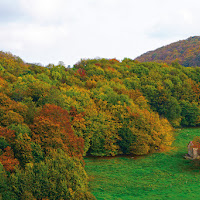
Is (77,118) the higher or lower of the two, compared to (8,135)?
higher

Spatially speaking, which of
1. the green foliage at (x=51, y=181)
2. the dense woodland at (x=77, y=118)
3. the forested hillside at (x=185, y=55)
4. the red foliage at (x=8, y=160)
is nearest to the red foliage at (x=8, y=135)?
the dense woodland at (x=77, y=118)

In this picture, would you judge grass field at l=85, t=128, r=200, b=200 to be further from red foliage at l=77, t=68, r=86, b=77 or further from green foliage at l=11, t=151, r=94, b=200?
red foliage at l=77, t=68, r=86, b=77

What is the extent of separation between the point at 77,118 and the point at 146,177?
1960 cm

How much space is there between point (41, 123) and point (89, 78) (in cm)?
4461

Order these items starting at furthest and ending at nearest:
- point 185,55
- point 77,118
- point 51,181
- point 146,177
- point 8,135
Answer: point 185,55 → point 77,118 → point 146,177 → point 8,135 → point 51,181

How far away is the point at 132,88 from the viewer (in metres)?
93.3

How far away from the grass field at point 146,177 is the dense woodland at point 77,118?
11.7 ft

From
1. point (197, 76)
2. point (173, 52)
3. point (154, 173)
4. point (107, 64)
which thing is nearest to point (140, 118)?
point (154, 173)

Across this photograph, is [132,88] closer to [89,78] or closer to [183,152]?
[89,78]

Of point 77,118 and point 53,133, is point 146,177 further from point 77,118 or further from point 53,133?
point 77,118

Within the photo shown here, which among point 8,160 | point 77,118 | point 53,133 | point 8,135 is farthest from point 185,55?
point 8,160

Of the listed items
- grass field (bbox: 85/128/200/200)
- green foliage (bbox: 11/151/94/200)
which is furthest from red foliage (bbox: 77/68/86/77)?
green foliage (bbox: 11/151/94/200)

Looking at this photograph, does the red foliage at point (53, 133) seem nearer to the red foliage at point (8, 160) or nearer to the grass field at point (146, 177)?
the red foliage at point (8, 160)

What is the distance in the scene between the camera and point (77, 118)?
60.2 metres
